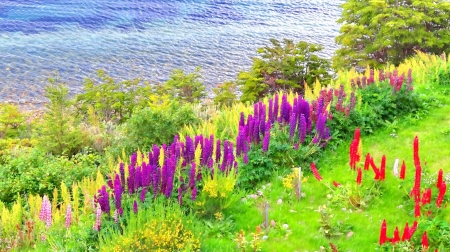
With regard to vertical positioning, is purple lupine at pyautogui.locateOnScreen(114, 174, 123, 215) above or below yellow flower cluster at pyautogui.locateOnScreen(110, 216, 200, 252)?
above

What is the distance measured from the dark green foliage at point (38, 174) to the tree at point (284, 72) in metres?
7.67

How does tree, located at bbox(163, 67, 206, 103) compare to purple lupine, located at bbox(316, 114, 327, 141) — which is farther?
tree, located at bbox(163, 67, 206, 103)

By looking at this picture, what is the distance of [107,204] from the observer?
208 inches

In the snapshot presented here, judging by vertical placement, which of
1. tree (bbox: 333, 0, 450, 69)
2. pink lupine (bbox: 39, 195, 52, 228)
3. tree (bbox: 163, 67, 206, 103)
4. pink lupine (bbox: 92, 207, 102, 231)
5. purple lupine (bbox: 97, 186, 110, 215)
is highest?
tree (bbox: 333, 0, 450, 69)

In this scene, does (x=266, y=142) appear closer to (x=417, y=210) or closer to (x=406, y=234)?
(x=417, y=210)

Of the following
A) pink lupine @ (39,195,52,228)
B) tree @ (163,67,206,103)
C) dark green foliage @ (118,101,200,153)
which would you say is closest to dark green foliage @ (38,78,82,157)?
dark green foliage @ (118,101,200,153)

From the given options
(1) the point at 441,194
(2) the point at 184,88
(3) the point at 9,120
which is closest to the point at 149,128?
(1) the point at 441,194

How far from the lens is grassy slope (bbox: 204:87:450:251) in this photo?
5184 mm

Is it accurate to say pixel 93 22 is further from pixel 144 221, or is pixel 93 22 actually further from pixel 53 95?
pixel 144 221

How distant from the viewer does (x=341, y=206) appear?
5906 millimetres

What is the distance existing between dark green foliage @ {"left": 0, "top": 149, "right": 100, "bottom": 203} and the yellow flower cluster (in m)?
3.40

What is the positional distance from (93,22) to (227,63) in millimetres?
11890

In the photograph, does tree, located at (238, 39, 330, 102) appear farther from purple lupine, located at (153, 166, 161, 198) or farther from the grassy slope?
purple lupine, located at (153, 166, 161, 198)

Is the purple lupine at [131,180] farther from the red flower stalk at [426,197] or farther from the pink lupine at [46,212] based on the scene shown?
the red flower stalk at [426,197]
